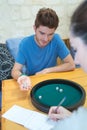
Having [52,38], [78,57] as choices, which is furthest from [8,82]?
[78,57]

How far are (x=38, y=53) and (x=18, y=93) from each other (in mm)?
581

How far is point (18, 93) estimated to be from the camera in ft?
5.20

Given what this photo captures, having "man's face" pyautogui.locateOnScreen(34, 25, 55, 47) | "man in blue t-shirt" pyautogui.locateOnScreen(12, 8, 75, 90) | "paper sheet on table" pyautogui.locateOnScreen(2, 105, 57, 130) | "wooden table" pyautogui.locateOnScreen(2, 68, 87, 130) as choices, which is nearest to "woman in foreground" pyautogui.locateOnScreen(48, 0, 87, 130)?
"paper sheet on table" pyautogui.locateOnScreen(2, 105, 57, 130)

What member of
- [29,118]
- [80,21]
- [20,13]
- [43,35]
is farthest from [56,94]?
[20,13]

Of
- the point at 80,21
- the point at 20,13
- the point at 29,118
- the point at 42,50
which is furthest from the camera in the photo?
the point at 20,13

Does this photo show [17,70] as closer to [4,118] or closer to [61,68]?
[61,68]

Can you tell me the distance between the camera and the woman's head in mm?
817

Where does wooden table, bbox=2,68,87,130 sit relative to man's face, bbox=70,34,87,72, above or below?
below

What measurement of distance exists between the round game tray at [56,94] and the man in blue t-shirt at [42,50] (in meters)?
0.24

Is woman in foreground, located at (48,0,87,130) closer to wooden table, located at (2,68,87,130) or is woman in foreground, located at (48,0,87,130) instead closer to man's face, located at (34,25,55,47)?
wooden table, located at (2,68,87,130)

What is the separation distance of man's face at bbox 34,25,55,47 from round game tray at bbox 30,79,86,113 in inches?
18.7

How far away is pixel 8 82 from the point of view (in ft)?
5.71

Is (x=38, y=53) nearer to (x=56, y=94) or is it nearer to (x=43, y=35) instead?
(x=43, y=35)

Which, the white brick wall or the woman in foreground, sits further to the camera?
the white brick wall
